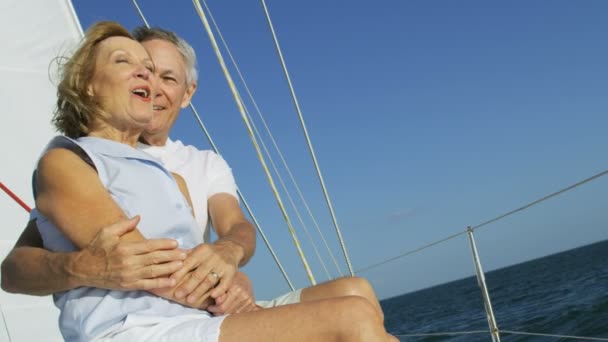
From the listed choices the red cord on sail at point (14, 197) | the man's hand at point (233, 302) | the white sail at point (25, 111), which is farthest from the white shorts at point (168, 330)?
the red cord on sail at point (14, 197)

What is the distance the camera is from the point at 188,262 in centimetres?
104

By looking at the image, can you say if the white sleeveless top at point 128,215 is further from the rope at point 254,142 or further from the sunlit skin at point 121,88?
the rope at point 254,142

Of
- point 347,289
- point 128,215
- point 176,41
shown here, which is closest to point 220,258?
point 128,215

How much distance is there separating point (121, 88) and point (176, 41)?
0.65 m

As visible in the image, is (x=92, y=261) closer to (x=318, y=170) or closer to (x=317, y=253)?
(x=318, y=170)

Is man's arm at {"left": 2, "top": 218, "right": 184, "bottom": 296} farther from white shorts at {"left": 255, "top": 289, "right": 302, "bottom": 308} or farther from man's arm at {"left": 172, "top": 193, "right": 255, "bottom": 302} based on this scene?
white shorts at {"left": 255, "top": 289, "right": 302, "bottom": 308}

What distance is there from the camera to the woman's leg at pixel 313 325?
3.05 ft

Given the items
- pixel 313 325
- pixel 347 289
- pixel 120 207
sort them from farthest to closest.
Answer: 1. pixel 347 289
2. pixel 120 207
3. pixel 313 325

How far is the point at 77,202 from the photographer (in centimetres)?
99

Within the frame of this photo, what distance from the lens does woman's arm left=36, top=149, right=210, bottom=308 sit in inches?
39.2

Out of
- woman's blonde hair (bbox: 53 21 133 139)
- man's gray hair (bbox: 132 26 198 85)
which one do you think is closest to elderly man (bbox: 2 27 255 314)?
man's gray hair (bbox: 132 26 198 85)

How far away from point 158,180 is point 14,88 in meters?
1.58

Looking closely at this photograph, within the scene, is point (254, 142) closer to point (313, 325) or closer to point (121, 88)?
point (121, 88)

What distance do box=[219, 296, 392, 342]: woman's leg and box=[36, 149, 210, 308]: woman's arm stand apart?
0.51 feet
